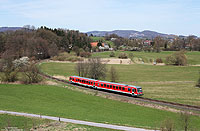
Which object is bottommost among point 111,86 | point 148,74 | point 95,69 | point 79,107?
point 148,74

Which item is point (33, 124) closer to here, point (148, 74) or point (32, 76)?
point (32, 76)

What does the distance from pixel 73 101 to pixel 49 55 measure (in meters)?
80.2

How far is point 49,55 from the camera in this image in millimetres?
109812

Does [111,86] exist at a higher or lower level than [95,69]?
lower

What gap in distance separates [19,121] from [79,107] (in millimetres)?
10732

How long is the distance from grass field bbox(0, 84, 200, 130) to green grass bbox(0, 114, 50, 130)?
3.01 metres

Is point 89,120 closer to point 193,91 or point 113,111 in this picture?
point 113,111

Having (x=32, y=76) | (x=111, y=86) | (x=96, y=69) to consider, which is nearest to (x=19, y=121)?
(x=111, y=86)

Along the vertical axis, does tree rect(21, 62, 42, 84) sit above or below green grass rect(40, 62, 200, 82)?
above

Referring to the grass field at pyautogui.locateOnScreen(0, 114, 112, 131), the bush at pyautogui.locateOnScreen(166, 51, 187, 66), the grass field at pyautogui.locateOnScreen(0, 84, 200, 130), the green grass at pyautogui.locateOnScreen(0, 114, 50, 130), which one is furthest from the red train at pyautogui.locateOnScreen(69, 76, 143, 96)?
the bush at pyautogui.locateOnScreen(166, 51, 187, 66)

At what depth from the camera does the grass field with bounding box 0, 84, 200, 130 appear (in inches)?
939

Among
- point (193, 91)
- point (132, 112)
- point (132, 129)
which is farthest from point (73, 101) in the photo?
point (193, 91)

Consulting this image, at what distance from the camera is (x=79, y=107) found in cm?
2988

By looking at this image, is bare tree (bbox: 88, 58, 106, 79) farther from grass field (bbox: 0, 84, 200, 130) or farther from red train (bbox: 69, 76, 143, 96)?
grass field (bbox: 0, 84, 200, 130)
